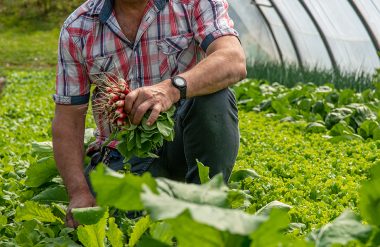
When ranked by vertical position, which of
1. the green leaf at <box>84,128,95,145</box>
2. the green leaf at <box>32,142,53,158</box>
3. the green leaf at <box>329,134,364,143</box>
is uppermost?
the green leaf at <box>32,142,53,158</box>

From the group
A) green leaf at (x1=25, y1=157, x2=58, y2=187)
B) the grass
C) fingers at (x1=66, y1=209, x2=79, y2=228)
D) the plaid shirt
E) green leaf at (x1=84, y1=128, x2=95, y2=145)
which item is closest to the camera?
fingers at (x1=66, y1=209, x2=79, y2=228)

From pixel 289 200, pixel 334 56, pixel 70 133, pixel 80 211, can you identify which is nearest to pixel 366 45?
pixel 334 56

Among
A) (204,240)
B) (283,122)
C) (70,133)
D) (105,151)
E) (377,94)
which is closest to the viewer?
(204,240)

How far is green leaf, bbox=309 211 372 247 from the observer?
1.50 metres

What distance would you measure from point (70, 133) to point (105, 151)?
1.20ft

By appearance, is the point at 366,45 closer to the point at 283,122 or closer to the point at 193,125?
the point at 283,122

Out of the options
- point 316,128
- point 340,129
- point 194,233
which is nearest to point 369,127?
point 340,129

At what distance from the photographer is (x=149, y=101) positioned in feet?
8.82

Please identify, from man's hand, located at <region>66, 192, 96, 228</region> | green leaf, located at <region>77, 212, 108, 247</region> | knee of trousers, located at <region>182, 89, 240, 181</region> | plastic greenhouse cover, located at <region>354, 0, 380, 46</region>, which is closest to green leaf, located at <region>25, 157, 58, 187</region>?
man's hand, located at <region>66, 192, 96, 228</region>

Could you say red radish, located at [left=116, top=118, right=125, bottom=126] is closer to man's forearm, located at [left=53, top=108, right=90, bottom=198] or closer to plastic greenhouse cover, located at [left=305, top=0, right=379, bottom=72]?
man's forearm, located at [left=53, top=108, right=90, bottom=198]

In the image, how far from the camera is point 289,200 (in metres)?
3.65

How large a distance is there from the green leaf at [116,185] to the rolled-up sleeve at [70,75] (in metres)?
1.91

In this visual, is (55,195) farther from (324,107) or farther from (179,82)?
(324,107)

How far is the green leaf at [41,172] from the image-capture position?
375 cm
